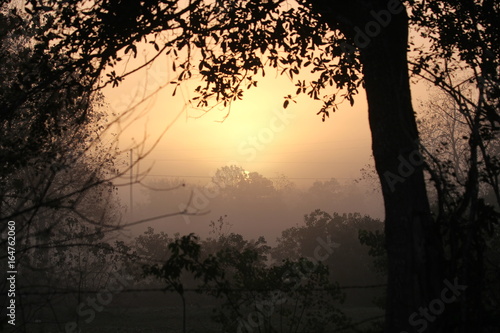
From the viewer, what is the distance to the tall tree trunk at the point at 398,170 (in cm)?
483

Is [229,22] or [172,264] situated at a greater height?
[229,22]

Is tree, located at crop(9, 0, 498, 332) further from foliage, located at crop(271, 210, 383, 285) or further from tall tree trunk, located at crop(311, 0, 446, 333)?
foliage, located at crop(271, 210, 383, 285)

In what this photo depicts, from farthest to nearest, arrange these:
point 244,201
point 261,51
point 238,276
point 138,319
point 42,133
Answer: point 244,201 → point 138,319 → point 238,276 → point 261,51 → point 42,133

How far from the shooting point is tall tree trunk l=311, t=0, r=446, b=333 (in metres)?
4.83

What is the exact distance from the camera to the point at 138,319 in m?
31.4

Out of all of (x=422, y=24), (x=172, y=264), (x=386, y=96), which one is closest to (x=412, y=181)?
(x=386, y=96)

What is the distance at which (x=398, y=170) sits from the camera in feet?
16.8

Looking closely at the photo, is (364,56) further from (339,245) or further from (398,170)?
(339,245)

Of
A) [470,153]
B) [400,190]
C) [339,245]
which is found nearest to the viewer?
[400,190]

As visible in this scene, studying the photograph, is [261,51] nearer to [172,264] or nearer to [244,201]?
[172,264]

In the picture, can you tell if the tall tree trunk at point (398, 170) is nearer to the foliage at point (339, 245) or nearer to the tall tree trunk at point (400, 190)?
the tall tree trunk at point (400, 190)

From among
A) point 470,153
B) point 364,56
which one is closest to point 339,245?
point 470,153

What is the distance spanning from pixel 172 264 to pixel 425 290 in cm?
278

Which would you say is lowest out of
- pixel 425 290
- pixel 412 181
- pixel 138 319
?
pixel 138 319
